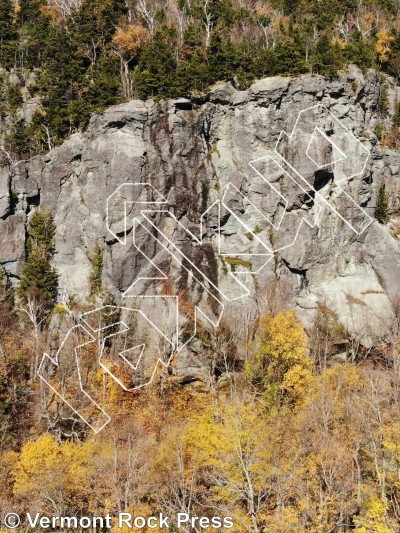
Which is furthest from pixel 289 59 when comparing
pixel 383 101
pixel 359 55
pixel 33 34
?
pixel 33 34

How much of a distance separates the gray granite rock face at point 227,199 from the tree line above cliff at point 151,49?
7.76 feet

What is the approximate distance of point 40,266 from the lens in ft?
120

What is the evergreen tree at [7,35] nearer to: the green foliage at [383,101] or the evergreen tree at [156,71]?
the evergreen tree at [156,71]

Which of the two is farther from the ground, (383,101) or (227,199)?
(383,101)

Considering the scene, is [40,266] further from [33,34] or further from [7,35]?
[7,35]

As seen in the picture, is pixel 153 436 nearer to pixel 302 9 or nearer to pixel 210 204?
pixel 210 204

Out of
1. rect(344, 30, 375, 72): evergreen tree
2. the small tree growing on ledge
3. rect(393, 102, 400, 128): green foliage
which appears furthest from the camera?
rect(393, 102, 400, 128): green foliage

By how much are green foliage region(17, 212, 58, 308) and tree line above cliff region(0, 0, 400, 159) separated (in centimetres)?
861

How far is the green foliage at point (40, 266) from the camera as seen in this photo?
3591cm

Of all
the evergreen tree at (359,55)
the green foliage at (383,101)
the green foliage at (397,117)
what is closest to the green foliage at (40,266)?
the evergreen tree at (359,55)

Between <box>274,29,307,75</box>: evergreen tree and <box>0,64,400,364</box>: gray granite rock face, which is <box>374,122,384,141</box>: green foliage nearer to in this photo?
<box>0,64,400,364</box>: gray granite rock face

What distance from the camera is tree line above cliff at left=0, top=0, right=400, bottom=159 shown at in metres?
40.4

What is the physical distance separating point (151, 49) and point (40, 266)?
955 inches

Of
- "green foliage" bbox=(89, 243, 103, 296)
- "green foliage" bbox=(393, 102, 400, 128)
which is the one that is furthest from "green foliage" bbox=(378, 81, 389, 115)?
"green foliage" bbox=(89, 243, 103, 296)
